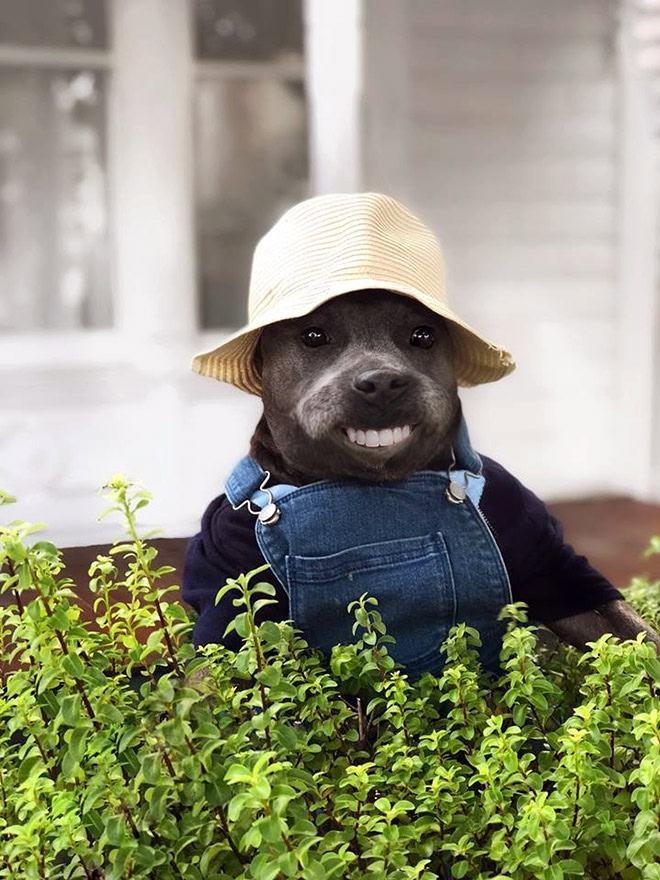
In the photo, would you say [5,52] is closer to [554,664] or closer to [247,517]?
[247,517]

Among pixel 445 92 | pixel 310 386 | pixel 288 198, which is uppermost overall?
pixel 445 92

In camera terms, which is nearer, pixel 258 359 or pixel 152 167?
pixel 258 359

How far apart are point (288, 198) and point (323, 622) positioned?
2.41 m

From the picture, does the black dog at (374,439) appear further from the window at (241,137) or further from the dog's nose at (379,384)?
the window at (241,137)

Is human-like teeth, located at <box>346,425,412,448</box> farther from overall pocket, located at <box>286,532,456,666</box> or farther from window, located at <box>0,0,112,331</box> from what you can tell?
window, located at <box>0,0,112,331</box>

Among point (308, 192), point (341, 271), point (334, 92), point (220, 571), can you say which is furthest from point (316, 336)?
point (308, 192)

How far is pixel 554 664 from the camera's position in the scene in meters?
1.35

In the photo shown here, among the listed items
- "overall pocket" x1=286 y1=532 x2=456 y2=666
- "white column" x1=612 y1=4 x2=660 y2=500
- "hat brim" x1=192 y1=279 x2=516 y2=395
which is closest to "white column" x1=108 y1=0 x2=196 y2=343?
"white column" x1=612 y1=4 x2=660 y2=500

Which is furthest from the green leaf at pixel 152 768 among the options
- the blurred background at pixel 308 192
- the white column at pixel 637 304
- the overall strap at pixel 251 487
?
the white column at pixel 637 304

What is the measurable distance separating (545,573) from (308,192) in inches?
88.7

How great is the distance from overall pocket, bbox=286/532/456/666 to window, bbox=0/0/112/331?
231 centimetres

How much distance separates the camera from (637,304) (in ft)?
12.9

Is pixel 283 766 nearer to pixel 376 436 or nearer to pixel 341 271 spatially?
pixel 376 436

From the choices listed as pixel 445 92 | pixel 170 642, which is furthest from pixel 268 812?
pixel 445 92
